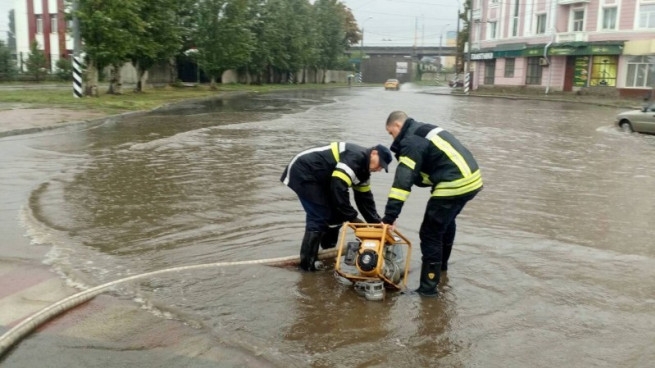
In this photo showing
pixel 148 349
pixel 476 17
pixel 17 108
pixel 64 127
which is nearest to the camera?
pixel 148 349

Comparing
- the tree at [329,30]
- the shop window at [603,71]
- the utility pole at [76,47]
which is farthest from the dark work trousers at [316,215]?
the tree at [329,30]

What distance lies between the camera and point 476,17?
65.6 meters

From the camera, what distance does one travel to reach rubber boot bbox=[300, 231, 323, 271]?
6188 mm

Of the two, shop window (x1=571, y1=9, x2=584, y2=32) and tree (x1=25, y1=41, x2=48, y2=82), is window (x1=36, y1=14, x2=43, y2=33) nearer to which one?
tree (x1=25, y1=41, x2=48, y2=82)

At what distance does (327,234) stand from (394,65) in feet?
366

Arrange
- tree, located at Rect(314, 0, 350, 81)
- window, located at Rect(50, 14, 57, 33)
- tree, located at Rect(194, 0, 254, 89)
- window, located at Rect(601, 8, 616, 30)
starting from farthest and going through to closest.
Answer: tree, located at Rect(314, 0, 350, 81) → window, located at Rect(50, 14, 57, 33) → window, located at Rect(601, 8, 616, 30) → tree, located at Rect(194, 0, 254, 89)

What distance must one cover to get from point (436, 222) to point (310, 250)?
134 centimetres

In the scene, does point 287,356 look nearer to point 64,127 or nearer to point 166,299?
point 166,299

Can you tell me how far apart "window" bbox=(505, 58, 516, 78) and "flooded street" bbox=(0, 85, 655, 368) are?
44876 millimetres

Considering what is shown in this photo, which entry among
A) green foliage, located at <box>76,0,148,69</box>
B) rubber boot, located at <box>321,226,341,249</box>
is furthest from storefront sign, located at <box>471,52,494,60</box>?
rubber boot, located at <box>321,226,341,249</box>

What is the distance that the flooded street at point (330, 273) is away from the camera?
4766 millimetres

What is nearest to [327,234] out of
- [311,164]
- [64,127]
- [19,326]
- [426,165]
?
[311,164]

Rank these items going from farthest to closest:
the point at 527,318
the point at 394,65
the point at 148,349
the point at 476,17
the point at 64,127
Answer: the point at 394,65
the point at 476,17
the point at 64,127
the point at 527,318
the point at 148,349

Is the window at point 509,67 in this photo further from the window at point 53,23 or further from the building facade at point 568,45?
the window at point 53,23
